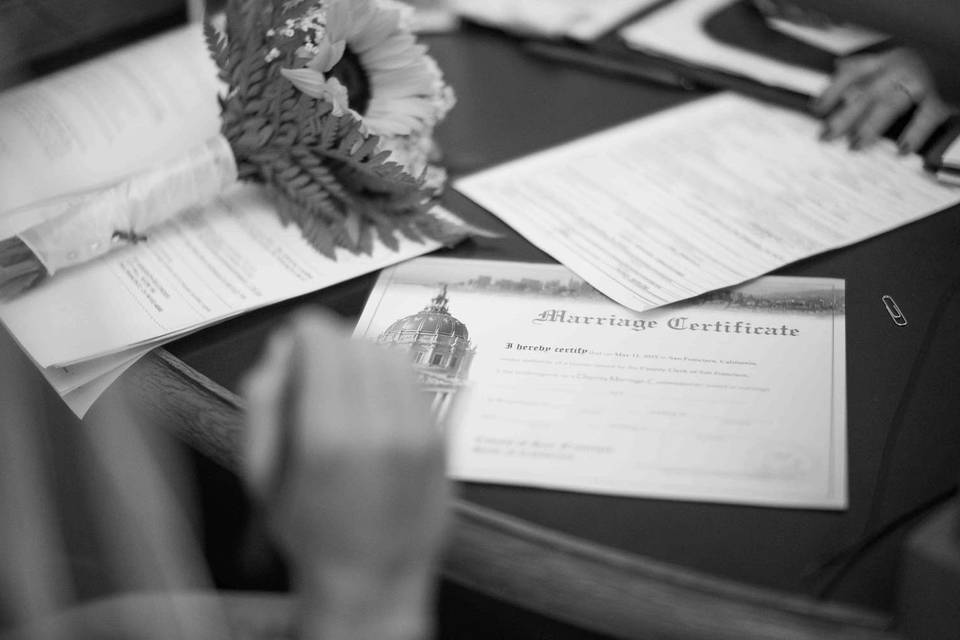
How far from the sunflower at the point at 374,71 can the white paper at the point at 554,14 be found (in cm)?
31

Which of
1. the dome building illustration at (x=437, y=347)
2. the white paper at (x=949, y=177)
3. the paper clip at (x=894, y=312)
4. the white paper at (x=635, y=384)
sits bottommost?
the dome building illustration at (x=437, y=347)

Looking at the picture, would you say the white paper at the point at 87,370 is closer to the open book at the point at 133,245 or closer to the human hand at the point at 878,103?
the open book at the point at 133,245

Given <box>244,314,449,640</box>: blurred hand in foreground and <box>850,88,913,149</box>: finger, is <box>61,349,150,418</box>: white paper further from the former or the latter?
<box>850,88,913,149</box>: finger

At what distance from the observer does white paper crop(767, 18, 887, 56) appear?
3.60 ft

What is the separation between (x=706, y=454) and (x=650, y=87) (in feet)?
1.85

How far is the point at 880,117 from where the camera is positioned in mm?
951

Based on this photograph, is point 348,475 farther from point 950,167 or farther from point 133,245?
point 950,167

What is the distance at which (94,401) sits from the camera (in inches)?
27.0

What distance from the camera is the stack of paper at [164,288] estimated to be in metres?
0.71

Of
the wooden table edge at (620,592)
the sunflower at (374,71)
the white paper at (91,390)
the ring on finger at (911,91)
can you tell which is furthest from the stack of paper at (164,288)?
the ring on finger at (911,91)

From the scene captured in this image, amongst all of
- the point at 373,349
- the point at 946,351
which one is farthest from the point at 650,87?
the point at 373,349

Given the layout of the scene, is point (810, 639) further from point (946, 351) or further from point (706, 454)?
point (946, 351)

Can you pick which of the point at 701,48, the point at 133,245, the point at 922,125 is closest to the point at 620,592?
the point at 133,245

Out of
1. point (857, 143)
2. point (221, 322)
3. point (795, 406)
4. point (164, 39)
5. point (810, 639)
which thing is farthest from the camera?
point (164, 39)
